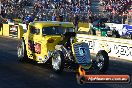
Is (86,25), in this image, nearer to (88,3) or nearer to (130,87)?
(88,3)

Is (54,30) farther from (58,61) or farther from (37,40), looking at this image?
(58,61)

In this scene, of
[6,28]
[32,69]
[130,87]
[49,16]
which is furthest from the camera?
[49,16]

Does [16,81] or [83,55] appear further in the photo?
[83,55]

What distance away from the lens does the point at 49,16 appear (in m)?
51.5

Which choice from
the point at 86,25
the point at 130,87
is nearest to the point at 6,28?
the point at 86,25

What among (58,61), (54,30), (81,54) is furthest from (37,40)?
(81,54)

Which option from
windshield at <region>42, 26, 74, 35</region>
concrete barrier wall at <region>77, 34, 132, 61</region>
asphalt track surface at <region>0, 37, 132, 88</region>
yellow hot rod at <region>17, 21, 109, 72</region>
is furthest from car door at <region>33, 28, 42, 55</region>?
concrete barrier wall at <region>77, 34, 132, 61</region>

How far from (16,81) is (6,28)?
23334 mm

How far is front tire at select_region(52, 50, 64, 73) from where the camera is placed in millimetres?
13175

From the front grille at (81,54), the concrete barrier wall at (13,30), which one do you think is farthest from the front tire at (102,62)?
the concrete barrier wall at (13,30)

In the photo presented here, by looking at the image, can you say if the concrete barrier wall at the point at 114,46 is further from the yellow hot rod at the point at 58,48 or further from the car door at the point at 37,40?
the car door at the point at 37,40

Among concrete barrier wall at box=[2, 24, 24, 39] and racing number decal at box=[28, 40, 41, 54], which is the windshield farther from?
concrete barrier wall at box=[2, 24, 24, 39]

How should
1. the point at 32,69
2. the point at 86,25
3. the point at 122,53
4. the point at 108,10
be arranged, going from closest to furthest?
the point at 32,69 < the point at 122,53 < the point at 86,25 < the point at 108,10

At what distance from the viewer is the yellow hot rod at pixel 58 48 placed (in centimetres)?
1329
